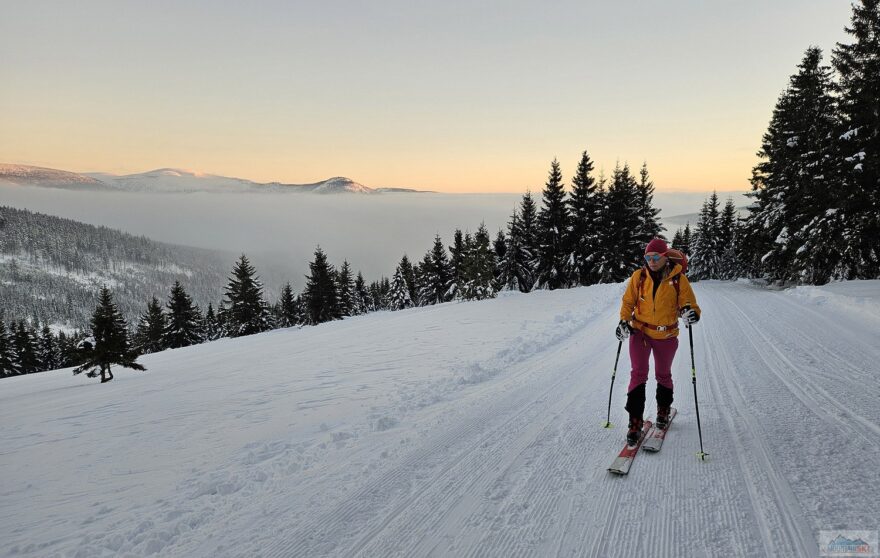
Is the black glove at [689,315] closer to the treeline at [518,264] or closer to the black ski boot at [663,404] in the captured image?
the black ski boot at [663,404]

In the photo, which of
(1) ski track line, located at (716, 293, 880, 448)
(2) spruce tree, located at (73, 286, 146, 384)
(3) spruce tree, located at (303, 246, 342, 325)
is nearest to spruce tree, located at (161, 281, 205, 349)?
(3) spruce tree, located at (303, 246, 342, 325)

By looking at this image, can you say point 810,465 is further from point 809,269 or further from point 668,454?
point 809,269

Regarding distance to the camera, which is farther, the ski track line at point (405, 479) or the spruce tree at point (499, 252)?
the spruce tree at point (499, 252)

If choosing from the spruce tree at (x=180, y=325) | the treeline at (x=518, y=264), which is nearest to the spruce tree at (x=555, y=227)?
the treeline at (x=518, y=264)

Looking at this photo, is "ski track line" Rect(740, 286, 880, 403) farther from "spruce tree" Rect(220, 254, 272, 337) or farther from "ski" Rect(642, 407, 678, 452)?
"spruce tree" Rect(220, 254, 272, 337)

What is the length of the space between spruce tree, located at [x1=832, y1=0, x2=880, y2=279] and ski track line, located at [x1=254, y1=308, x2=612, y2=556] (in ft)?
68.2

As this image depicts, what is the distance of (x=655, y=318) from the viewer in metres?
4.37

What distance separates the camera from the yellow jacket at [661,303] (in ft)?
14.2

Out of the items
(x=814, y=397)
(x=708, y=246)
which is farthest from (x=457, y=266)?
(x=814, y=397)

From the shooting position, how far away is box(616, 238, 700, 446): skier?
431cm

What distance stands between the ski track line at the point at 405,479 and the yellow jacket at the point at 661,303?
2.15 meters

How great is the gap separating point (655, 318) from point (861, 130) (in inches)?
877

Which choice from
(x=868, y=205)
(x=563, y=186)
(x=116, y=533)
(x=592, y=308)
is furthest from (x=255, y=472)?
(x=563, y=186)

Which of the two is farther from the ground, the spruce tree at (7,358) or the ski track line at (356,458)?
the ski track line at (356,458)
